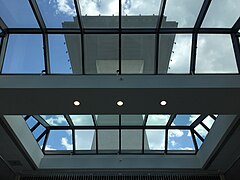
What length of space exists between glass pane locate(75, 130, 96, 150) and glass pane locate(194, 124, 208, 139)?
3.20 metres

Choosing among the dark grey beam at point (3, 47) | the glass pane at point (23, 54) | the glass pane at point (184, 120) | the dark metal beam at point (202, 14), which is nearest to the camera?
the dark metal beam at point (202, 14)

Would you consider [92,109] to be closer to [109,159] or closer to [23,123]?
[23,123]

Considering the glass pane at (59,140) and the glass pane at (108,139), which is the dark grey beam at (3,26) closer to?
the glass pane at (59,140)

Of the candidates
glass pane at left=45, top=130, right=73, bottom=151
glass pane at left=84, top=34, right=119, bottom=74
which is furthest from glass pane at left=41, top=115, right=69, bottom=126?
glass pane at left=84, top=34, right=119, bottom=74

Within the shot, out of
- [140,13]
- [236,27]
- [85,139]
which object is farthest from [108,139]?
[236,27]

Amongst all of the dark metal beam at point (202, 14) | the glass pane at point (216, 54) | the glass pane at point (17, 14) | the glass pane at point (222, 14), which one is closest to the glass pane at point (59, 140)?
the glass pane at point (17, 14)

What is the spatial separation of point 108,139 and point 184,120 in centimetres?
251

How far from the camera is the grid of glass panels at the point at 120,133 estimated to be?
8602 mm

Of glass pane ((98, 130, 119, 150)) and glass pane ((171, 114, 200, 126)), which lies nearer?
glass pane ((171, 114, 200, 126))

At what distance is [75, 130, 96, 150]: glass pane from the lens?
9156 mm

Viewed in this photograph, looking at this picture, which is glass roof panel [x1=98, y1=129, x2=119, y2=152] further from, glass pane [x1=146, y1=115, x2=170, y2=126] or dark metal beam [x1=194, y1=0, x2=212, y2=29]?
dark metal beam [x1=194, y1=0, x2=212, y2=29]

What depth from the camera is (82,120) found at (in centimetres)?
869

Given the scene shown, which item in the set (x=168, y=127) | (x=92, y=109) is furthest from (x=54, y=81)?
(x=168, y=127)

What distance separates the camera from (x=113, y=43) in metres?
6.15
